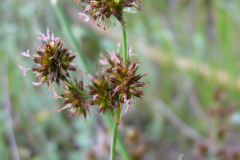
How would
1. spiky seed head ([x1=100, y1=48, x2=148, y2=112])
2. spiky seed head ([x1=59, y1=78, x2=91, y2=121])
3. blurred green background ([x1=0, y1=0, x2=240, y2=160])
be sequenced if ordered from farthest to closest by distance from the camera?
blurred green background ([x1=0, y1=0, x2=240, y2=160]) < spiky seed head ([x1=59, y1=78, x2=91, y2=121]) < spiky seed head ([x1=100, y1=48, x2=148, y2=112])

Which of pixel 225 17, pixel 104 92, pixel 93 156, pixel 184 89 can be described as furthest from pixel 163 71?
pixel 104 92

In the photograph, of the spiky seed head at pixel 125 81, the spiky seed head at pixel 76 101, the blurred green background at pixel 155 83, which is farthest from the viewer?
the blurred green background at pixel 155 83

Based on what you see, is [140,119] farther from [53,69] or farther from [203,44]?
[53,69]

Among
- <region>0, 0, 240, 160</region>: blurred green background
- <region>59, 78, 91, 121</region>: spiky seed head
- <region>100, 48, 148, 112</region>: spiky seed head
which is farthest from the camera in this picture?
<region>0, 0, 240, 160</region>: blurred green background

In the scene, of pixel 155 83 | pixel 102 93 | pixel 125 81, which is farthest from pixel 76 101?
pixel 155 83

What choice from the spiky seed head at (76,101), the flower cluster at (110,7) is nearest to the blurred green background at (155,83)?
the spiky seed head at (76,101)

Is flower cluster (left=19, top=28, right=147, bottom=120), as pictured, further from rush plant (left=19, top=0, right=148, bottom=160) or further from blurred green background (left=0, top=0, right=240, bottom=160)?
blurred green background (left=0, top=0, right=240, bottom=160)

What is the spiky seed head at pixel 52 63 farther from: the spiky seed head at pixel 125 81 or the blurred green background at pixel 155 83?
the blurred green background at pixel 155 83

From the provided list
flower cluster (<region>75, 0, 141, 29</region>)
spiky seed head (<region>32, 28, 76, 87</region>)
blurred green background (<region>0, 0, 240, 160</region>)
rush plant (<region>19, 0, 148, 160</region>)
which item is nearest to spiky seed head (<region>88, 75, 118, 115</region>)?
rush plant (<region>19, 0, 148, 160</region>)
